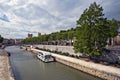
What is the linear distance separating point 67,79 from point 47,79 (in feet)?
9.69

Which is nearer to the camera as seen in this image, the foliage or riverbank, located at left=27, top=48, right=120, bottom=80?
riverbank, located at left=27, top=48, right=120, bottom=80

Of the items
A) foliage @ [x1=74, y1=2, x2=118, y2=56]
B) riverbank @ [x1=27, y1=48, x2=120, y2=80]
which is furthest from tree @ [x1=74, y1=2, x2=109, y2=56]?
riverbank @ [x1=27, y1=48, x2=120, y2=80]

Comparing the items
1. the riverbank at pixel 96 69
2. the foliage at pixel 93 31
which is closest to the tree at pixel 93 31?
the foliage at pixel 93 31

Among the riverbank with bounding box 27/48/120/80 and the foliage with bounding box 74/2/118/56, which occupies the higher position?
the foliage with bounding box 74/2/118/56

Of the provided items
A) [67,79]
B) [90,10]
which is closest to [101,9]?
[90,10]

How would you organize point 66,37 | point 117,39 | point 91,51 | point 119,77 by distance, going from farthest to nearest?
point 66,37 < point 117,39 < point 91,51 < point 119,77

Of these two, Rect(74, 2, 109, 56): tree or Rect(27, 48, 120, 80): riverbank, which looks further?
Rect(74, 2, 109, 56): tree

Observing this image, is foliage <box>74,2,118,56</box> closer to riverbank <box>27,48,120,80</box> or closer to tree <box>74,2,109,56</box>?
tree <box>74,2,109,56</box>

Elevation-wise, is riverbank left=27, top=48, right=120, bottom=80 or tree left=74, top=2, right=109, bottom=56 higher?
tree left=74, top=2, right=109, bottom=56

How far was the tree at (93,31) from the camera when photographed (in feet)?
104

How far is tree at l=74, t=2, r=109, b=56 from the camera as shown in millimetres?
31755

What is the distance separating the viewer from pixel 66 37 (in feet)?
277

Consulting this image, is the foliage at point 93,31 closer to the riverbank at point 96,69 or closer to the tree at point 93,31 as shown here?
the tree at point 93,31

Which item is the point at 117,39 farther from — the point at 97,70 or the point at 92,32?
the point at 97,70
